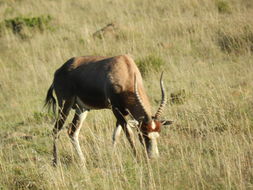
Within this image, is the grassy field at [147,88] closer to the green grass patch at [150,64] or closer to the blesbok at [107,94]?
the green grass patch at [150,64]

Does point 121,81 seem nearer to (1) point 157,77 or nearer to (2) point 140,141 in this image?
(2) point 140,141

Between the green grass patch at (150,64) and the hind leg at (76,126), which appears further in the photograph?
the green grass patch at (150,64)

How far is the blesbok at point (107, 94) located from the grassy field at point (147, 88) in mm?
256

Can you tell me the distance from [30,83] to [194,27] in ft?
16.4

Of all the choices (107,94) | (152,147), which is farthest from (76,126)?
(152,147)

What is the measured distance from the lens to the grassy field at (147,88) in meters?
5.42

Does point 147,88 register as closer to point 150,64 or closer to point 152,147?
point 150,64

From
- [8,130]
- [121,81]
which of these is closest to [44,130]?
[8,130]

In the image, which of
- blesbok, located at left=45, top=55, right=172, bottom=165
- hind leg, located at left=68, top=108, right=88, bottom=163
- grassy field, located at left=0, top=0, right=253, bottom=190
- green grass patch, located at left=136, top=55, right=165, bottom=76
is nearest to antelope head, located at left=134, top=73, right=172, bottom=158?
blesbok, located at left=45, top=55, right=172, bottom=165

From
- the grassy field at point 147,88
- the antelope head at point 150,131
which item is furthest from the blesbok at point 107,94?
the grassy field at point 147,88

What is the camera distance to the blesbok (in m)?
6.59

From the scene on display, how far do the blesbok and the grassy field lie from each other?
0.26m

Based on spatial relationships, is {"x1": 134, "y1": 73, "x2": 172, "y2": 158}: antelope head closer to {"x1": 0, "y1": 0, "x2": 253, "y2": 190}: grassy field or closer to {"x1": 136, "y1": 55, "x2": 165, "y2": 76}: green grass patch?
{"x1": 0, "y1": 0, "x2": 253, "y2": 190}: grassy field

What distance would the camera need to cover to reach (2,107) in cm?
1112
